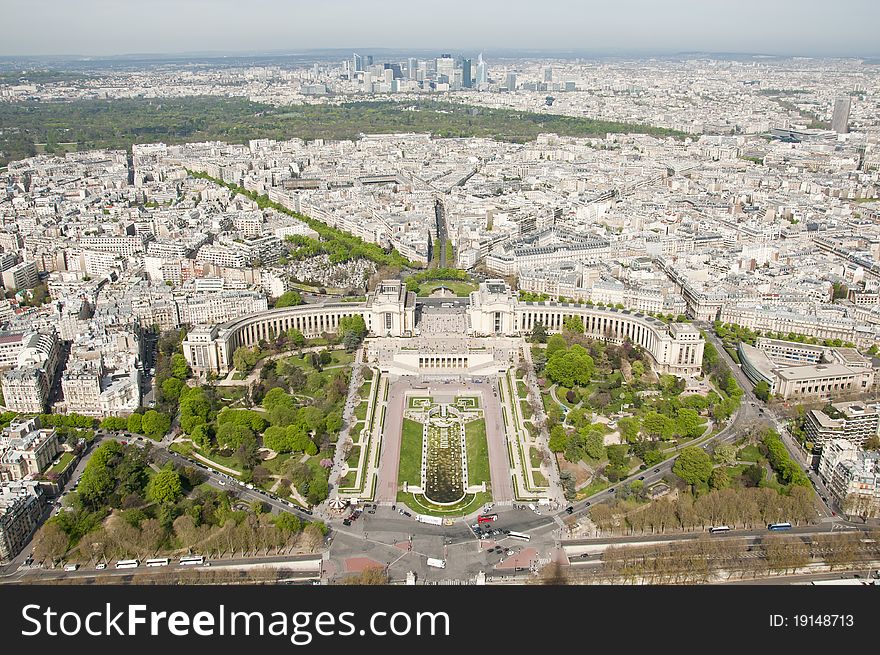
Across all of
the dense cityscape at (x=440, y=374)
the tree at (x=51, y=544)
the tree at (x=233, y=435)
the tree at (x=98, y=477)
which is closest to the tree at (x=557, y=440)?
the dense cityscape at (x=440, y=374)

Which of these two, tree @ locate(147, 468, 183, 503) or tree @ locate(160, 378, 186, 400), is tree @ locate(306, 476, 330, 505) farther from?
tree @ locate(160, 378, 186, 400)

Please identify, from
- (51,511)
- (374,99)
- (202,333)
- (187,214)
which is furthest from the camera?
(374,99)

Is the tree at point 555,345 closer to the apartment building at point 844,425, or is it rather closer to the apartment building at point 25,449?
the apartment building at point 844,425

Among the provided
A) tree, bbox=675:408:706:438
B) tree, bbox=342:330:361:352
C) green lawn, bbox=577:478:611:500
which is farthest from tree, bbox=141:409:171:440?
tree, bbox=675:408:706:438

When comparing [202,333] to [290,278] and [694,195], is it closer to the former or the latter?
[290,278]

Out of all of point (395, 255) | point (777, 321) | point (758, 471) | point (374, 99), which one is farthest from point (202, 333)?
point (374, 99)

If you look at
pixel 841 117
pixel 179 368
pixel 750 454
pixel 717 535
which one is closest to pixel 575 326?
pixel 750 454

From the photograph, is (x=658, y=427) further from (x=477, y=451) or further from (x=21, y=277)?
(x=21, y=277)
